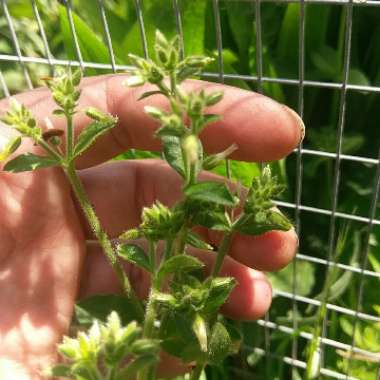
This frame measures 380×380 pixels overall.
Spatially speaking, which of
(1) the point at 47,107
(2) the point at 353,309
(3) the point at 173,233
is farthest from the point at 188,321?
(2) the point at 353,309

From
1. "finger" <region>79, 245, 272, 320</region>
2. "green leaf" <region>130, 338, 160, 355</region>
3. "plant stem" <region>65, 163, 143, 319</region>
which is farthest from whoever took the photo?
"finger" <region>79, 245, 272, 320</region>

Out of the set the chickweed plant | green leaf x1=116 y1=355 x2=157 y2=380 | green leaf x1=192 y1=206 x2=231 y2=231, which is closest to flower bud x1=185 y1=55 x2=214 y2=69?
the chickweed plant

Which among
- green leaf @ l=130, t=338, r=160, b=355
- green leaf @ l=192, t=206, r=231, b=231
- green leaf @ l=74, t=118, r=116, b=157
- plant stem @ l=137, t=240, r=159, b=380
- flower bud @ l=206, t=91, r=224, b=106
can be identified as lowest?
plant stem @ l=137, t=240, r=159, b=380

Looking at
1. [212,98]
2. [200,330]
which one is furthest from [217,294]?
[212,98]

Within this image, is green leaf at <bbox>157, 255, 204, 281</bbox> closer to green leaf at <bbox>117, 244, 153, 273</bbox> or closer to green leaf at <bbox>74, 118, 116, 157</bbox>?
green leaf at <bbox>117, 244, 153, 273</bbox>

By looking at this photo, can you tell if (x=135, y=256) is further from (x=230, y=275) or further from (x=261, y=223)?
(x=230, y=275)

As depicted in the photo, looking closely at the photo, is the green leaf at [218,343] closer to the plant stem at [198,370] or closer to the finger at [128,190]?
the plant stem at [198,370]

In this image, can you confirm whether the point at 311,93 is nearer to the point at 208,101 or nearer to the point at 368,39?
the point at 368,39
